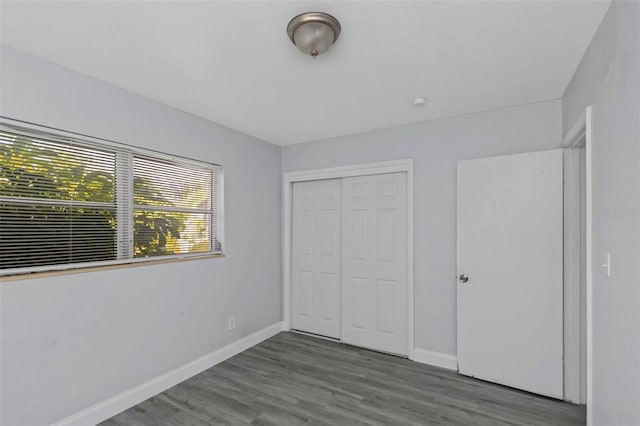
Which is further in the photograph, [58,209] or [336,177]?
[336,177]

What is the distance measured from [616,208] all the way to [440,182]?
1.64 m

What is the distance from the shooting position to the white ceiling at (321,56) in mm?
1499

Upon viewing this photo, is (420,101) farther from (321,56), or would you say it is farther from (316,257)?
(316,257)

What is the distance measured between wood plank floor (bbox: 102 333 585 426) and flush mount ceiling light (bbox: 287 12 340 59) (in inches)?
95.5

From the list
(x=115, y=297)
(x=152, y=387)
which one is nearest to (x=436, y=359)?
(x=152, y=387)

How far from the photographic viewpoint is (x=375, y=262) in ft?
11.2

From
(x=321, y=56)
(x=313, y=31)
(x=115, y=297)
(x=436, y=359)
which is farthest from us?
(x=436, y=359)

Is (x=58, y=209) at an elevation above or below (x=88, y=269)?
above

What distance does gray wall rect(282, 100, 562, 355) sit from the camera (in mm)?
2744

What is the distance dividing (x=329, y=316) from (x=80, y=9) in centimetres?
343

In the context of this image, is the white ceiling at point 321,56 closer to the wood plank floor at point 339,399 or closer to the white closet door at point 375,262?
the white closet door at point 375,262

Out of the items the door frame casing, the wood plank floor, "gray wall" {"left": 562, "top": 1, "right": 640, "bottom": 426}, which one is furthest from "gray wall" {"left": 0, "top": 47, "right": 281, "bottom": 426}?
"gray wall" {"left": 562, "top": 1, "right": 640, "bottom": 426}

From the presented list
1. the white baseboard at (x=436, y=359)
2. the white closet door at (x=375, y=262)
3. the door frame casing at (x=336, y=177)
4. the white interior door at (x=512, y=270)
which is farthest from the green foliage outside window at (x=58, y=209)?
the white interior door at (x=512, y=270)

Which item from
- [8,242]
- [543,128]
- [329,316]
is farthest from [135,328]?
[543,128]
